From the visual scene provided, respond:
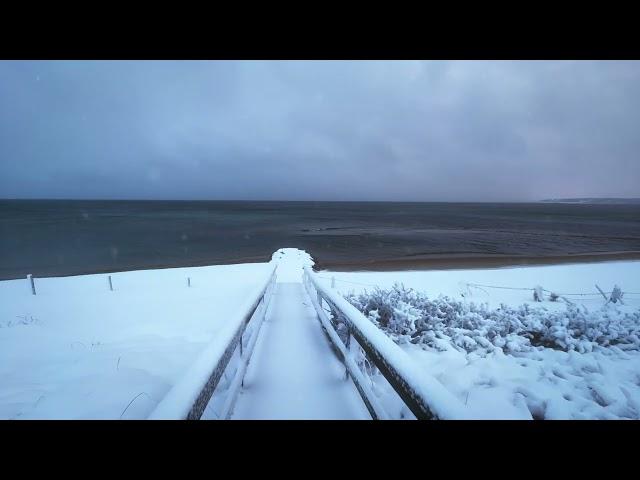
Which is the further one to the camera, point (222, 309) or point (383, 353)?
point (222, 309)

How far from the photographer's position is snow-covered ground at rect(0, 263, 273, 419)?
2.60 metres

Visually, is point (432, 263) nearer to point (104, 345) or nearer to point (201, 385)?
point (104, 345)

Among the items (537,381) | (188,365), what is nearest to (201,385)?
(188,365)

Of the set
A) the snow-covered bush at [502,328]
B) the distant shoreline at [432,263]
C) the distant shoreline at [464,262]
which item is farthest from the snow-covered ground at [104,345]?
the distant shoreline at [464,262]

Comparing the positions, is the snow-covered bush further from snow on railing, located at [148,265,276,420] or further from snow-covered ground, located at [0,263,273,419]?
snow on railing, located at [148,265,276,420]

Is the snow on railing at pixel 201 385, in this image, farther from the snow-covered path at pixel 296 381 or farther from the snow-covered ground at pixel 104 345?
the snow-covered ground at pixel 104 345

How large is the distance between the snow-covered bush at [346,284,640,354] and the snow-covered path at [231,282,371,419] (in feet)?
7.29

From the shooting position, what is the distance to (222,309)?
6176 mm
